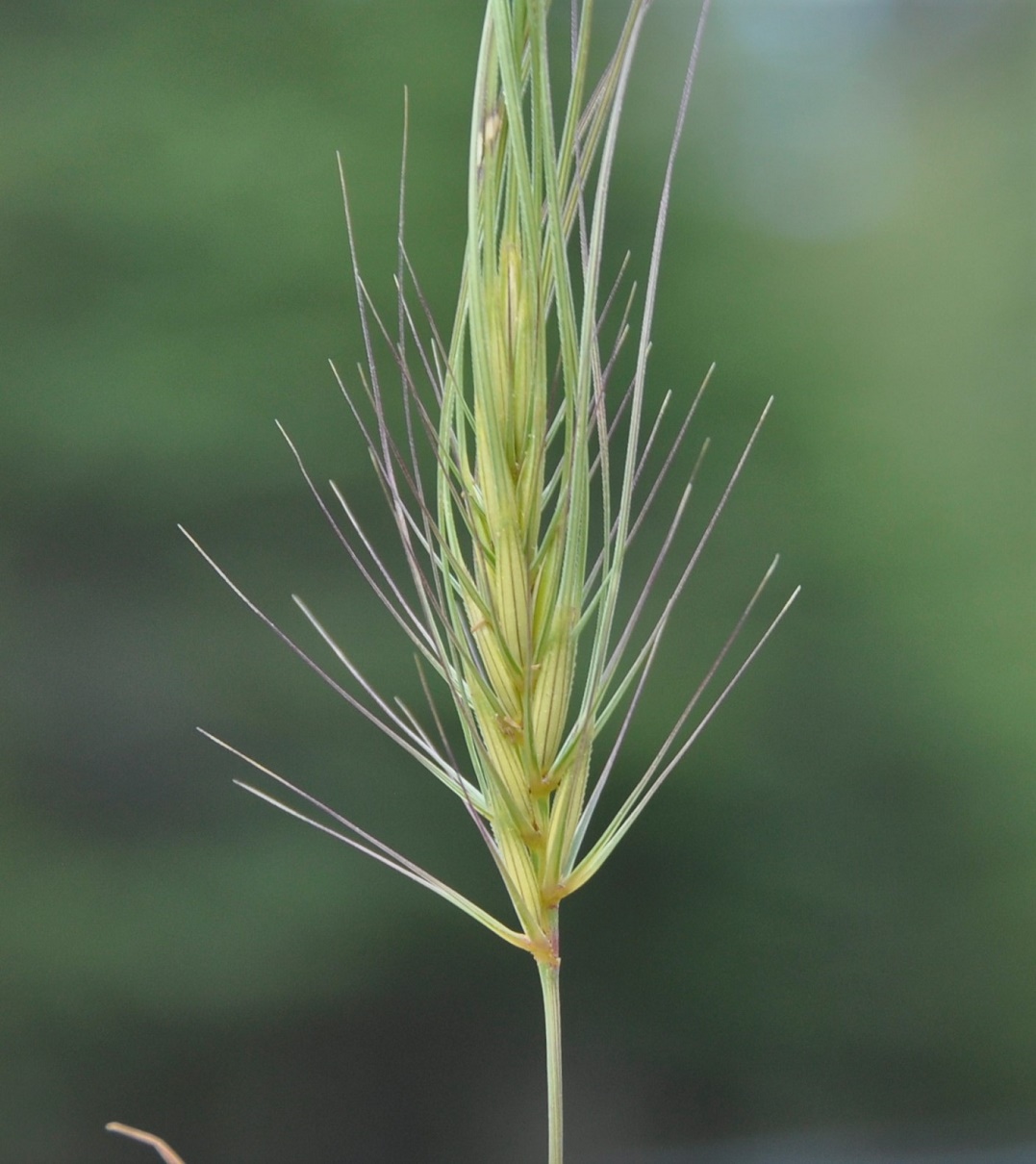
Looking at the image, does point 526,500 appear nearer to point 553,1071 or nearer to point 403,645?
point 553,1071

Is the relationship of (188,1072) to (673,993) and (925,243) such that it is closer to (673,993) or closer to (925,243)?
(673,993)

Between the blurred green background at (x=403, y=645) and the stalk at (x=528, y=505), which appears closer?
the stalk at (x=528, y=505)

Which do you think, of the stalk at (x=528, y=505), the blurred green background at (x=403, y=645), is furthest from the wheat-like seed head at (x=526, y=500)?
the blurred green background at (x=403, y=645)

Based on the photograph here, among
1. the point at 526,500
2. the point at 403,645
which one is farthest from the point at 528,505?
the point at 403,645

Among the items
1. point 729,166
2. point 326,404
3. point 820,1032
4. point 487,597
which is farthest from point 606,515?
point 820,1032

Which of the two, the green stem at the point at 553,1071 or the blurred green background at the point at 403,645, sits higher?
the blurred green background at the point at 403,645

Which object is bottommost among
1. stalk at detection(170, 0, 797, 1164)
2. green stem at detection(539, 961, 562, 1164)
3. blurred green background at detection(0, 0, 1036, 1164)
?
green stem at detection(539, 961, 562, 1164)

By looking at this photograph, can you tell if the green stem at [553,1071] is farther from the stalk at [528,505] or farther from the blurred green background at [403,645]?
the blurred green background at [403,645]

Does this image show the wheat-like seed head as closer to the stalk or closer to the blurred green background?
the stalk

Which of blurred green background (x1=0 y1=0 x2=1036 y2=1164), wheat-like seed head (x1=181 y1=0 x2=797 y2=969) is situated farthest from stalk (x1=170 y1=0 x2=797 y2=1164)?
blurred green background (x1=0 y1=0 x2=1036 y2=1164)
